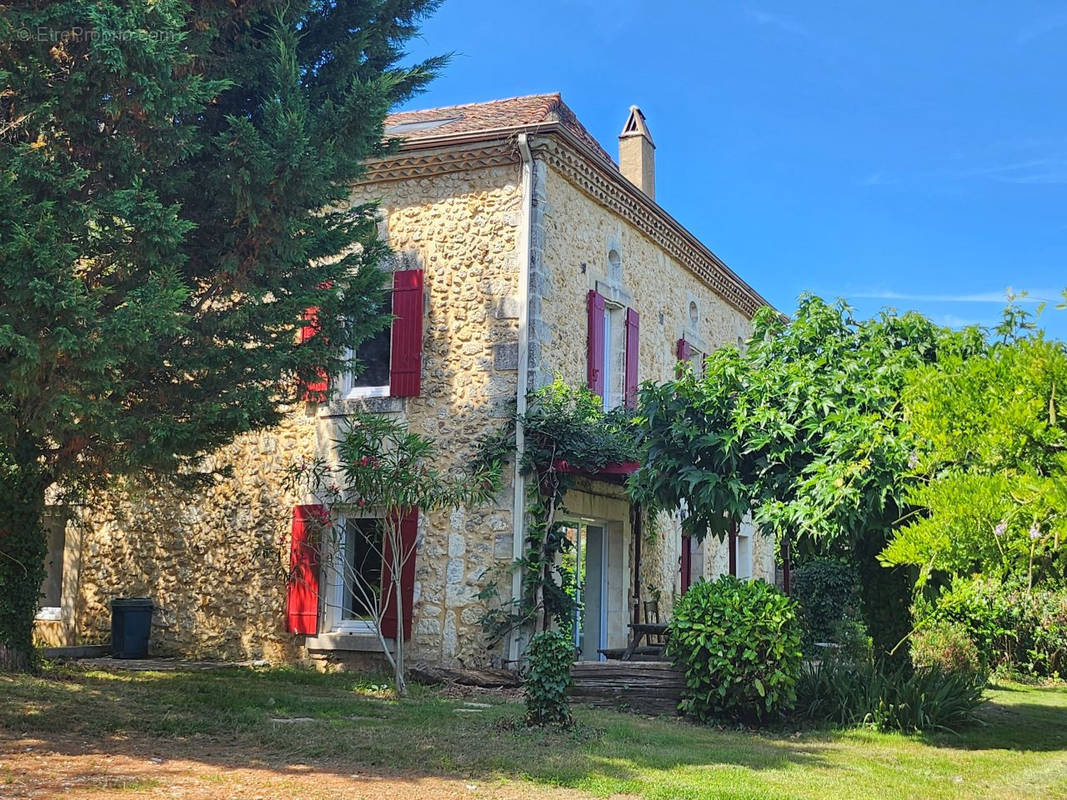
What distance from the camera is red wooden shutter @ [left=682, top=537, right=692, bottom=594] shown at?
54.4 feet

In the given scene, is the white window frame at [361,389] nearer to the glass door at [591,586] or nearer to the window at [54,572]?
the glass door at [591,586]

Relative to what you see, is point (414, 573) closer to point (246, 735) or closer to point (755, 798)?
point (246, 735)

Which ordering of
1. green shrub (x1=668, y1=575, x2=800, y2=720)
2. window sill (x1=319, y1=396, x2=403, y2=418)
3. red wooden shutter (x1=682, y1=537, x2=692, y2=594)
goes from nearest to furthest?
green shrub (x1=668, y1=575, x2=800, y2=720) → window sill (x1=319, y1=396, x2=403, y2=418) → red wooden shutter (x1=682, y1=537, x2=692, y2=594)

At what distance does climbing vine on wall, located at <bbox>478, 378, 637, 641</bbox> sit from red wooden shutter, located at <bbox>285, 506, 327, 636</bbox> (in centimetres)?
234

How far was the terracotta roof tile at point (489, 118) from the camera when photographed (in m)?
13.1

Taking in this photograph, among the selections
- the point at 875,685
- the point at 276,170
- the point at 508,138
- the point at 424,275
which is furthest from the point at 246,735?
the point at 508,138

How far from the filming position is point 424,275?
13.0m

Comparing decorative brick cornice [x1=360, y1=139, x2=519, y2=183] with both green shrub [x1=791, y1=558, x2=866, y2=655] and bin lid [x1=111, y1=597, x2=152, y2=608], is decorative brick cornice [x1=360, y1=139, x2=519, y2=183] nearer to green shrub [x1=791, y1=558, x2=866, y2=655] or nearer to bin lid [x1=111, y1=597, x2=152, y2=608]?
bin lid [x1=111, y1=597, x2=152, y2=608]

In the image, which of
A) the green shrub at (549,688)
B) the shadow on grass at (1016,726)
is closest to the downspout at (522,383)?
the green shrub at (549,688)

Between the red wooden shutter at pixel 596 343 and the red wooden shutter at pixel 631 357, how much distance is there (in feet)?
2.20

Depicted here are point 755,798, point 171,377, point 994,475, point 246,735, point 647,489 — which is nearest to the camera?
point 994,475

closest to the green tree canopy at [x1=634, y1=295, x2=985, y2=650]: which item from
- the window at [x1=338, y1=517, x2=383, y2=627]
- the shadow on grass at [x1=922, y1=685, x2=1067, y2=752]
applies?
the shadow on grass at [x1=922, y1=685, x2=1067, y2=752]

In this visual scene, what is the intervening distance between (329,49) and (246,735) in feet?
19.9

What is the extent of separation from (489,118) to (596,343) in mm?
3302
